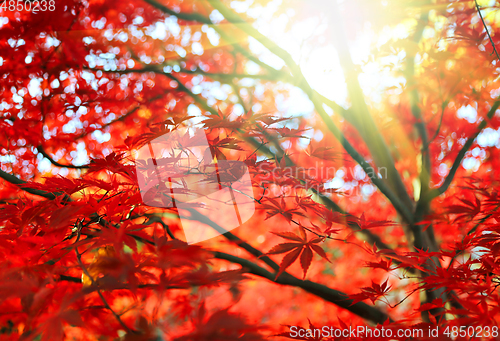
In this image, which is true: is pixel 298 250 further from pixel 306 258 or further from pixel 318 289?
pixel 318 289

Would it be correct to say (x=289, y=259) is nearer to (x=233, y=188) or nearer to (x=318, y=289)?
(x=233, y=188)

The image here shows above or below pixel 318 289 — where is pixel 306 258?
above

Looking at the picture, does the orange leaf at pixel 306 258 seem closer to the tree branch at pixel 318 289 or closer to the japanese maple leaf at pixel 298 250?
the japanese maple leaf at pixel 298 250

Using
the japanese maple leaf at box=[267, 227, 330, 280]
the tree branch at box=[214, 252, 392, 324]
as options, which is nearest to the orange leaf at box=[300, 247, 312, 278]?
the japanese maple leaf at box=[267, 227, 330, 280]

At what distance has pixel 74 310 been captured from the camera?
629mm

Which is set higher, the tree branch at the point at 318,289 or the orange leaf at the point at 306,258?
the orange leaf at the point at 306,258

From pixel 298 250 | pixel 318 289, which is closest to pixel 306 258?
pixel 298 250

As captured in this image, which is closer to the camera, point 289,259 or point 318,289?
point 289,259

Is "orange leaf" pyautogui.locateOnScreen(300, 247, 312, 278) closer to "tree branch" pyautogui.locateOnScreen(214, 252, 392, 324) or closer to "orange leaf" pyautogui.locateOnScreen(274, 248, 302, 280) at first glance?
"orange leaf" pyautogui.locateOnScreen(274, 248, 302, 280)

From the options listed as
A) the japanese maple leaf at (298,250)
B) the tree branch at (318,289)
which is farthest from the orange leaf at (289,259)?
the tree branch at (318,289)

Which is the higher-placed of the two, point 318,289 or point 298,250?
point 298,250

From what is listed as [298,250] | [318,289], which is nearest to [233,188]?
[298,250]

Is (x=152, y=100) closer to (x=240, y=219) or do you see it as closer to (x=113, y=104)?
(x=113, y=104)

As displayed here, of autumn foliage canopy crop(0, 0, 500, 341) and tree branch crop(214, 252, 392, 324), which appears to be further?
tree branch crop(214, 252, 392, 324)
